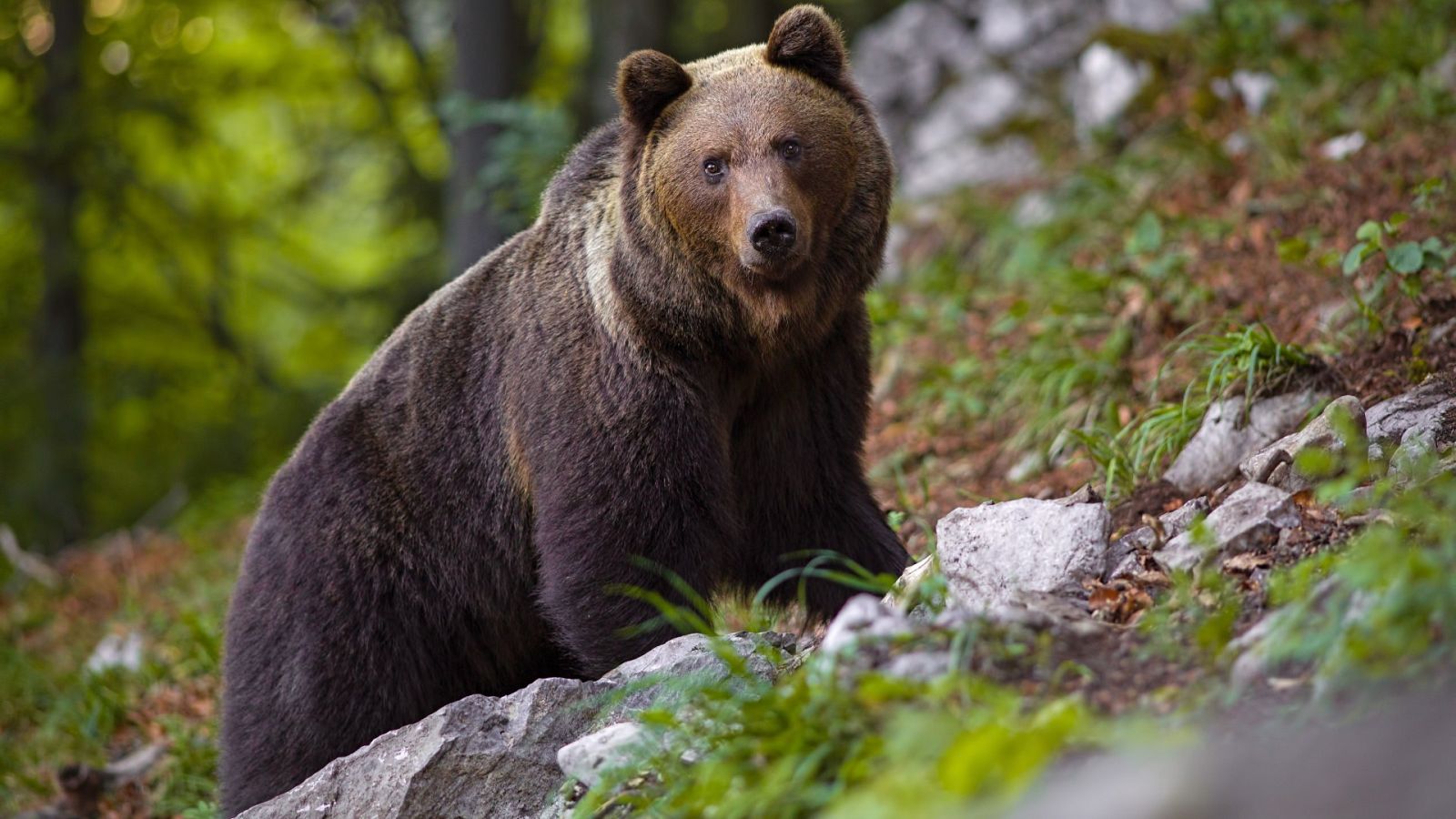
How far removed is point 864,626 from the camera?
3248 mm

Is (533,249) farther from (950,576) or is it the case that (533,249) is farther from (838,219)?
(950,576)

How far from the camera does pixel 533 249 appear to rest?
5.70 metres

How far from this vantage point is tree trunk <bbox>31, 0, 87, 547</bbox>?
45.4ft

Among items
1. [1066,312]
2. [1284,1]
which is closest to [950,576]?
[1066,312]

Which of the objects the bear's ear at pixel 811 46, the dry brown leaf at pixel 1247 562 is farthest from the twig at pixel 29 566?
the dry brown leaf at pixel 1247 562

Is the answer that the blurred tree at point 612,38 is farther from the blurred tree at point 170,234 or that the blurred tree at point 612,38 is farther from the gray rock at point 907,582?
the gray rock at point 907,582

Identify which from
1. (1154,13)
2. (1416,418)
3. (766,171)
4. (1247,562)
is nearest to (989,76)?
(1154,13)

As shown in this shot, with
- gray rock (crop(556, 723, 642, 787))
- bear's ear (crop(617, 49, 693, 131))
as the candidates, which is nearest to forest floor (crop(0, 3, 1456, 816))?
gray rock (crop(556, 723, 642, 787))

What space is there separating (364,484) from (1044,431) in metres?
3.49

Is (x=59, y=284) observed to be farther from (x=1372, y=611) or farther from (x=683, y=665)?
(x=1372, y=611)

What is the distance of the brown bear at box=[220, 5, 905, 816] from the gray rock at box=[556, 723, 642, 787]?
1.09 metres

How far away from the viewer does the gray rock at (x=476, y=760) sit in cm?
411

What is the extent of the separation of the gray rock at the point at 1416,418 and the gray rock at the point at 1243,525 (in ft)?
2.36

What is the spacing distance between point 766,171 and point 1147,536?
6.00 ft
